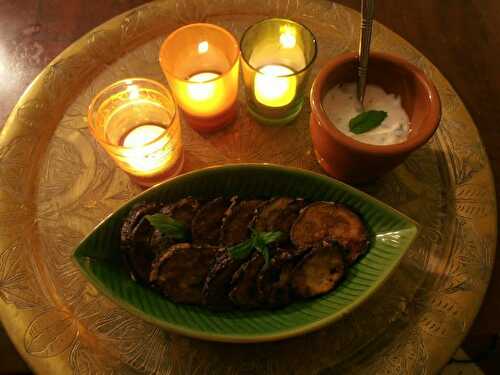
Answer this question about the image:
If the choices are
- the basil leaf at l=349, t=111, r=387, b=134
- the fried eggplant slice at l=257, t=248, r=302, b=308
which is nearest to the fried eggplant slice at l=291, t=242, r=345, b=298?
the fried eggplant slice at l=257, t=248, r=302, b=308

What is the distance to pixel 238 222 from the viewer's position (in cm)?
79

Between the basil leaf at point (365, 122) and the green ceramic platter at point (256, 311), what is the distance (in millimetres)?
125

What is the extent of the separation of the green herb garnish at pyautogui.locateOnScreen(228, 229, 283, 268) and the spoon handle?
0.35 m

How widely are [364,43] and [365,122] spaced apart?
0.47ft

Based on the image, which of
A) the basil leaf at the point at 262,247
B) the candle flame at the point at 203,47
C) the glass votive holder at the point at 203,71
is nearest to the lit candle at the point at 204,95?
the glass votive holder at the point at 203,71

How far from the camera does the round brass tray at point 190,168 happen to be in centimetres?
78

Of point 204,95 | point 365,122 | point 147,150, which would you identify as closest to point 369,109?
point 365,122

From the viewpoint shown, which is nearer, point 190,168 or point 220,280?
point 220,280

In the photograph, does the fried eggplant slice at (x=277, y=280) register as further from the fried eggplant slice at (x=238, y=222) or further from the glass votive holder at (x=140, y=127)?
the glass votive holder at (x=140, y=127)

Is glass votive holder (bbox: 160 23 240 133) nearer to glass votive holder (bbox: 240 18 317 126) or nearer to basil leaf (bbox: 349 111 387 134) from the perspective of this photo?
glass votive holder (bbox: 240 18 317 126)

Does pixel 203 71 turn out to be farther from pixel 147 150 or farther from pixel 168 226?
pixel 168 226

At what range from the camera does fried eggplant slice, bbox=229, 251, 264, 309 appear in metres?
0.72

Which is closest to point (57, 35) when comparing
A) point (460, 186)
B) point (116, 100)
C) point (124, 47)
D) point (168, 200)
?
point (124, 47)

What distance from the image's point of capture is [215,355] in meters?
0.78
